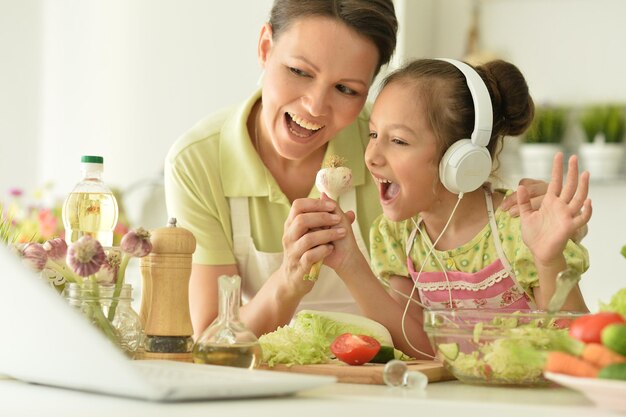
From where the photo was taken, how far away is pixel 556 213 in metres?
1.44

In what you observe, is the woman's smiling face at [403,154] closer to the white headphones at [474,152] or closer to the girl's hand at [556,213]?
the white headphones at [474,152]

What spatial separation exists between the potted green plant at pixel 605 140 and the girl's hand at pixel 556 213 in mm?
2415

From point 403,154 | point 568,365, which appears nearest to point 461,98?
point 403,154

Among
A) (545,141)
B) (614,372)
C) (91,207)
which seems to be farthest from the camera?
(545,141)

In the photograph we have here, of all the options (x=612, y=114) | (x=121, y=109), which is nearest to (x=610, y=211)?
(x=612, y=114)

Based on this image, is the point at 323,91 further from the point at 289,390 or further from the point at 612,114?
the point at 612,114

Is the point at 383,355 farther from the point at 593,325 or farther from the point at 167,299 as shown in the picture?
the point at 593,325

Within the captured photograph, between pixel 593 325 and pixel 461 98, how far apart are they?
0.85 meters

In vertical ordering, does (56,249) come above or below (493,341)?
above

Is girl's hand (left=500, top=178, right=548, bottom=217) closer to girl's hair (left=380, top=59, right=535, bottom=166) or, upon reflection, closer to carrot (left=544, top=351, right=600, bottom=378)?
girl's hair (left=380, top=59, right=535, bottom=166)

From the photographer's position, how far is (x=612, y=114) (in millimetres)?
3816

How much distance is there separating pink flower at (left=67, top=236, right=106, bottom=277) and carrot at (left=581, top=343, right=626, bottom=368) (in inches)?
24.4

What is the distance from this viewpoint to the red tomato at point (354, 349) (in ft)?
4.40

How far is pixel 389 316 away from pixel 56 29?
13.8 feet
